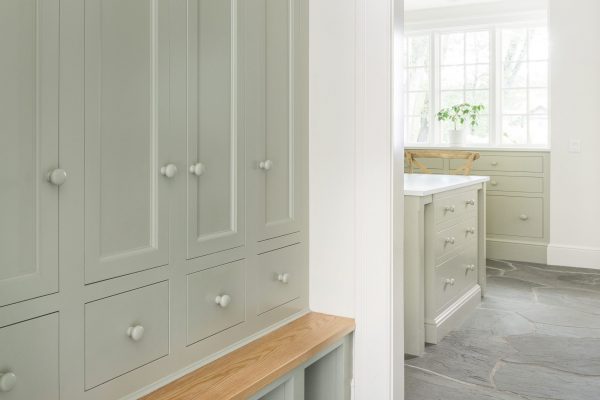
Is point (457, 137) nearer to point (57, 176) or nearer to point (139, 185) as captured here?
point (139, 185)

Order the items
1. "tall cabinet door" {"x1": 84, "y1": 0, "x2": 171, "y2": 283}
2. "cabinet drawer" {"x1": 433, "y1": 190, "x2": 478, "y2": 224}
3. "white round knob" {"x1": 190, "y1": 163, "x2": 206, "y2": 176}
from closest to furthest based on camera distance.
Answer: "tall cabinet door" {"x1": 84, "y1": 0, "x2": 171, "y2": 283} < "white round knob" {"x1": 190, "y1": 163, "x2": 206, "y2": 176} < "cabinet drawer" {"x1": 433, "y1": 190, "x2": 478, "y2": 224}

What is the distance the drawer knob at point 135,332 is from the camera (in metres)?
1.35

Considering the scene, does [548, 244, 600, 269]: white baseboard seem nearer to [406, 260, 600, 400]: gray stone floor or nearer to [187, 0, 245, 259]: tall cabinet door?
[406, 260, 600, 400]: gray stone floor

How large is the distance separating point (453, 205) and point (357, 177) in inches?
70.5

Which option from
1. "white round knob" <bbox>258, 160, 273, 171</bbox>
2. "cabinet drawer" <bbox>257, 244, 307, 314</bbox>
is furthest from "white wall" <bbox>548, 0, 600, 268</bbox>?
"white round knob" <bbox>258, 160, 273, 171</bbox>

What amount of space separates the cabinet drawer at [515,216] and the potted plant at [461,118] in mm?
857

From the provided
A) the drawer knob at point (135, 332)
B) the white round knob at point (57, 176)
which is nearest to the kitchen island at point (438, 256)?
the drawer knob at point (135, 332)

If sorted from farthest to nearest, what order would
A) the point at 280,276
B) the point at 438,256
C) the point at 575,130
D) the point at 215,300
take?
the point at 575,130 < the point at 438,256 < the point at 280,276 < the point at 215,300

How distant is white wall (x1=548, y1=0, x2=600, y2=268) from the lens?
17.3 ft

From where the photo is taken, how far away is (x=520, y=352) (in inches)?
125

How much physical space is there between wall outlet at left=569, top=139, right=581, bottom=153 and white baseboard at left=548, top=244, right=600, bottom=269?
2.87 feet

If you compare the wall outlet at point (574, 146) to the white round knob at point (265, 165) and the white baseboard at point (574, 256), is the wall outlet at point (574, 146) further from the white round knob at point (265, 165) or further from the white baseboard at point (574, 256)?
the white round knob at point (265, 165)

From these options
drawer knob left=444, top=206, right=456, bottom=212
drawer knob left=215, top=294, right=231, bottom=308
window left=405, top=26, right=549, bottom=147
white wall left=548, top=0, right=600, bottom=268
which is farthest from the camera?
window left=405, top=26, right=549, bottom=147

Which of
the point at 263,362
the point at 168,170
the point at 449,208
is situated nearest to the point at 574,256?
the point at 449,208
